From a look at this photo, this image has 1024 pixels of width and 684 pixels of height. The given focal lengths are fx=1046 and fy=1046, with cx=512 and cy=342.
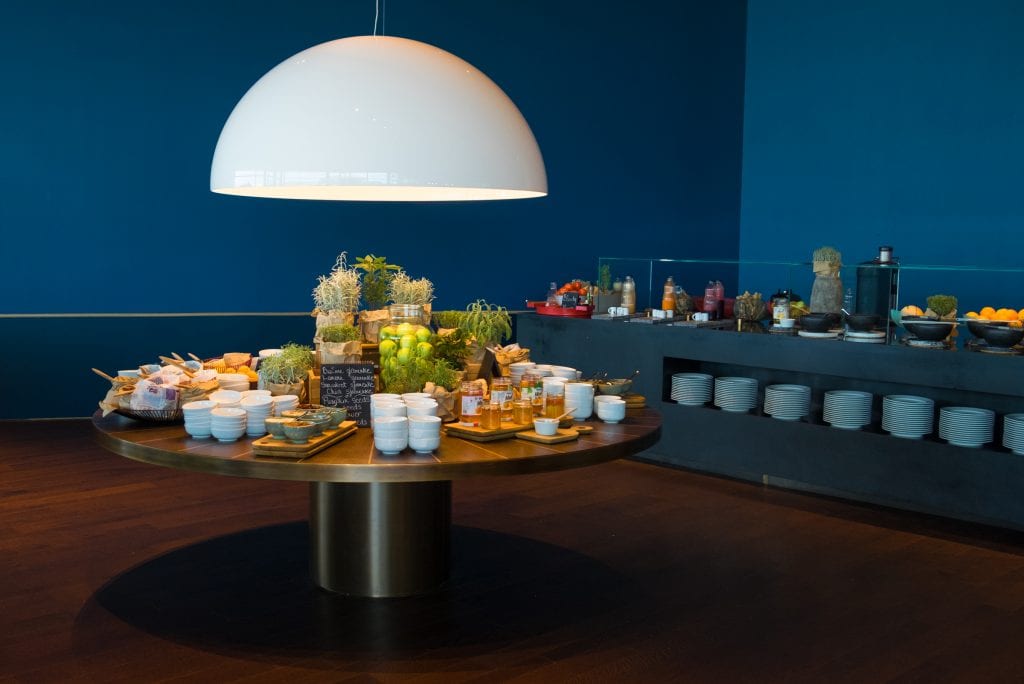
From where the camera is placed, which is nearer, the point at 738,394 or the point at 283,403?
the point at 283,403

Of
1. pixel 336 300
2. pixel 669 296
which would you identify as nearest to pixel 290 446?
pixel 336 300

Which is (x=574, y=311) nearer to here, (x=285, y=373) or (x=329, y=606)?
(x=285, y=373)

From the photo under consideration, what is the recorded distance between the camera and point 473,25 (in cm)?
823

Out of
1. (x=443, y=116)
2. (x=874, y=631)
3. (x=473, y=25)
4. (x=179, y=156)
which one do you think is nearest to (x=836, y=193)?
(x=473, y=25)

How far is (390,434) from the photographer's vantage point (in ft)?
10.8

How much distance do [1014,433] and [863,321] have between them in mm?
910

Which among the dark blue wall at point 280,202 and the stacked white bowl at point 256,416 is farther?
the dark blue wall at point 280,202

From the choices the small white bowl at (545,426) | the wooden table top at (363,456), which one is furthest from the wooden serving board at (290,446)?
the small white bowl at (545,426)

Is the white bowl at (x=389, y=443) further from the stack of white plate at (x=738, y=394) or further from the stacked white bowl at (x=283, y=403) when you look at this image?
the stack of white plate at (x=738, y=394)

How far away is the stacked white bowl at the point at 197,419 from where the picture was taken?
343 cm

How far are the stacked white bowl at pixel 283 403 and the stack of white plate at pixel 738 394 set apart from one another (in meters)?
3.02

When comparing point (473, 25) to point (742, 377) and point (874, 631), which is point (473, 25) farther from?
point (874, 631)

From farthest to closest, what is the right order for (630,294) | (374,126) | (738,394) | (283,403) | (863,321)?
(630,294) → (738,394) → (863,321) → (283,403) → (374,126)

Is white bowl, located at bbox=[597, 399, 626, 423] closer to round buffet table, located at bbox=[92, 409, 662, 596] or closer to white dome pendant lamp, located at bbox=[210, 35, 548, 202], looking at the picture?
round buffet table, located at bbox=[92, 409, 662, 596]
